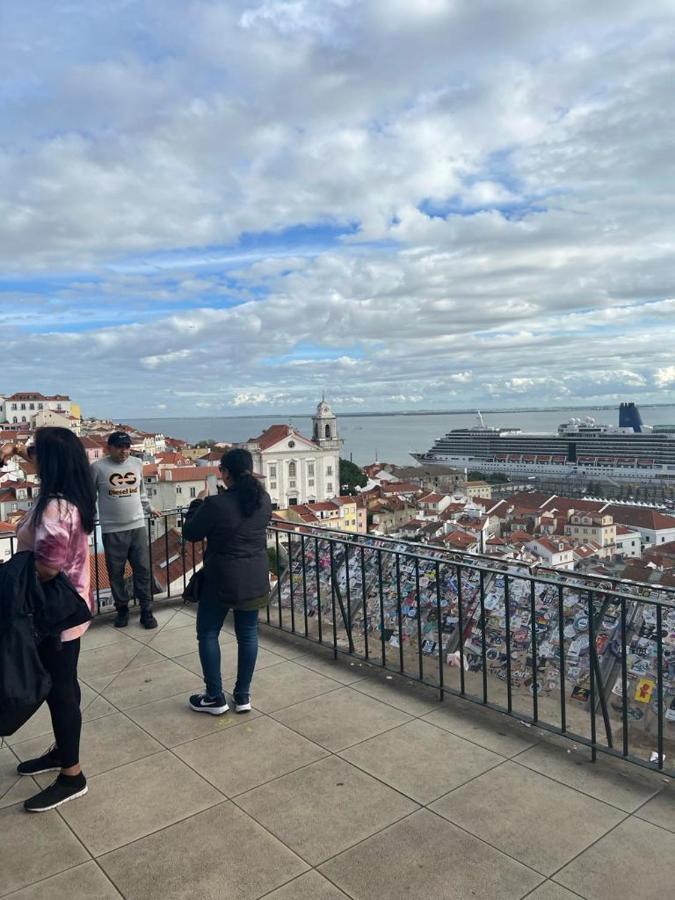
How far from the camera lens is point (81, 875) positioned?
2.49 metres

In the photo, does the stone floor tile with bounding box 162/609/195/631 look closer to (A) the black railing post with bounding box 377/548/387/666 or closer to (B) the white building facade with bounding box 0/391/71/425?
(A) the black railing post with bounding box 377/548/387/666

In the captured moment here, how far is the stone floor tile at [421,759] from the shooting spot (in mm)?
3076

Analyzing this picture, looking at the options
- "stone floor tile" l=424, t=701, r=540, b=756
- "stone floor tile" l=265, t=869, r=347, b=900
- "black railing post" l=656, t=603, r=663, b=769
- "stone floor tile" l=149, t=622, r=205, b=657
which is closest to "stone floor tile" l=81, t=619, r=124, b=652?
"stone floor tile" l=149, t=622, r=205, b=657

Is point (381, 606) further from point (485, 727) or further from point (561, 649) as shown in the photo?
point (561, 649)

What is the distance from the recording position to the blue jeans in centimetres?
382

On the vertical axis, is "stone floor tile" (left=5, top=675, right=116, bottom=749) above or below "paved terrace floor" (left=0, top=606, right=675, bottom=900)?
above

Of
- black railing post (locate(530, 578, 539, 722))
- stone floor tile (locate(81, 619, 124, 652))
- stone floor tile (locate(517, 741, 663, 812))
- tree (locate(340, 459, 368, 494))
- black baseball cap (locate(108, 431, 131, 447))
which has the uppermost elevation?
black baseball cap (locate(108, 431, 131, 447))

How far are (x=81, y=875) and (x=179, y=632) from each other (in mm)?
2897

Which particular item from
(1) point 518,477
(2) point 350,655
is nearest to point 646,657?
(2) point 350,655

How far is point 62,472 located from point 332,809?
1.85 meters

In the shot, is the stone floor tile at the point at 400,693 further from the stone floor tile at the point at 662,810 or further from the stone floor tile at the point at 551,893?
the stone floor tile at the point at 551,893

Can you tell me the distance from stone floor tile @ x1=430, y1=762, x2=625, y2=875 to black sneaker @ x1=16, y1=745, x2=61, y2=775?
182cm

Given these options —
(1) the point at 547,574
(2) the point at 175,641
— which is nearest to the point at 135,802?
(2) the point at 175,641

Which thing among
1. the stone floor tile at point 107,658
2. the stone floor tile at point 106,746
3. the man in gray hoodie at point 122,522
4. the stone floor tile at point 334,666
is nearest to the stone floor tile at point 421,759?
the stone floor tile at point 334,666
